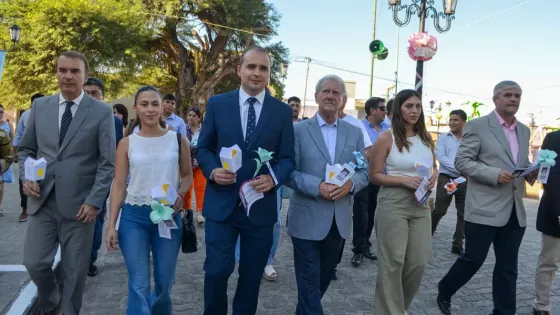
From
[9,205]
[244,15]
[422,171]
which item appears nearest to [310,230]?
[422,171]

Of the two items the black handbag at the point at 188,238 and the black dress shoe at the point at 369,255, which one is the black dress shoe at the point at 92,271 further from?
the black dress shoe at the point at 369,255

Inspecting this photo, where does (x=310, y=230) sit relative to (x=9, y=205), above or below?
above

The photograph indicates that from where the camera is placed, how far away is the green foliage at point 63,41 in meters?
22.2

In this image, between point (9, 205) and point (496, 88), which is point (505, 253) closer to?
point (496, 88)

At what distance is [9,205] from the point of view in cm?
899

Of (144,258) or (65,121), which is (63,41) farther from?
(144,258)

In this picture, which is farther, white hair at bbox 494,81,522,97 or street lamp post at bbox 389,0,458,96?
street lamp post at bbox 389,0,458,96

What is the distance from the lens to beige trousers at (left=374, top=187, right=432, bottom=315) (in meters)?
3.61

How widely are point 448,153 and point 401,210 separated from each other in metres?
3.51

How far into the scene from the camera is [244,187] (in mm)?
2945

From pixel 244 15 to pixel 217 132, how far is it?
28851 millimetres

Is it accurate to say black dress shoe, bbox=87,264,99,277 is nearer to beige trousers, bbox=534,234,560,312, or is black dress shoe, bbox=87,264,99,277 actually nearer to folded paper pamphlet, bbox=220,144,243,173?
folded paper pamphlet, bbox=220,144,243,173

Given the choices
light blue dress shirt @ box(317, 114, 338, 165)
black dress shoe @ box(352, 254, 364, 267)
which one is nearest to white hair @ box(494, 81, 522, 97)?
light blue dress shirt @ box(317, 114, 338, 165)

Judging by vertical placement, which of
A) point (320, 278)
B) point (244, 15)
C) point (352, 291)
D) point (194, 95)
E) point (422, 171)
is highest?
point (244, 15)
